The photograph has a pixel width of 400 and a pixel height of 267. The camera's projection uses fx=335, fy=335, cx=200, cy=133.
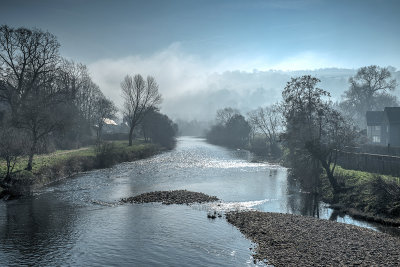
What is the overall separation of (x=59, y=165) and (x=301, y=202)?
3348 cm

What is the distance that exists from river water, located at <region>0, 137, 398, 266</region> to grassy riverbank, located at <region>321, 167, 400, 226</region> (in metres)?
1.98

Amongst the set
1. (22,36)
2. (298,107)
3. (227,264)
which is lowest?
(227,264)

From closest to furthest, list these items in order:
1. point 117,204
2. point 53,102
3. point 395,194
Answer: point 395,194 → point 117,204 → point 53,102

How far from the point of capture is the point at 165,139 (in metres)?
125

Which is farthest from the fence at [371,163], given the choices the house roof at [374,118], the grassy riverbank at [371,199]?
the house roof at [374,118]

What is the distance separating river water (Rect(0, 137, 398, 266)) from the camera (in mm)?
20422

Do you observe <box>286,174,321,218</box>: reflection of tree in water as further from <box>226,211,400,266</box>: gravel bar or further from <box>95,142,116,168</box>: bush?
<box>95,142,116,168</box>: bush

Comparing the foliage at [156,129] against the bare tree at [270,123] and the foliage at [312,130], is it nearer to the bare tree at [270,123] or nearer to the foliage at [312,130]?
the bare tree at [270,123]

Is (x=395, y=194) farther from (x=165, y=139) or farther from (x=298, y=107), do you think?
(x=165, y=139)

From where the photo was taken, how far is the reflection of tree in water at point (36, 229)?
20.6 metres

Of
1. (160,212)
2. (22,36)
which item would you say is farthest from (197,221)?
(22,36)

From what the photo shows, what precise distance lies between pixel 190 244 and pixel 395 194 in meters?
20.0

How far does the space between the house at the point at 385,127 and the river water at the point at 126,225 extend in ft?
135

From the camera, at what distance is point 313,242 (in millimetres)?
22625
